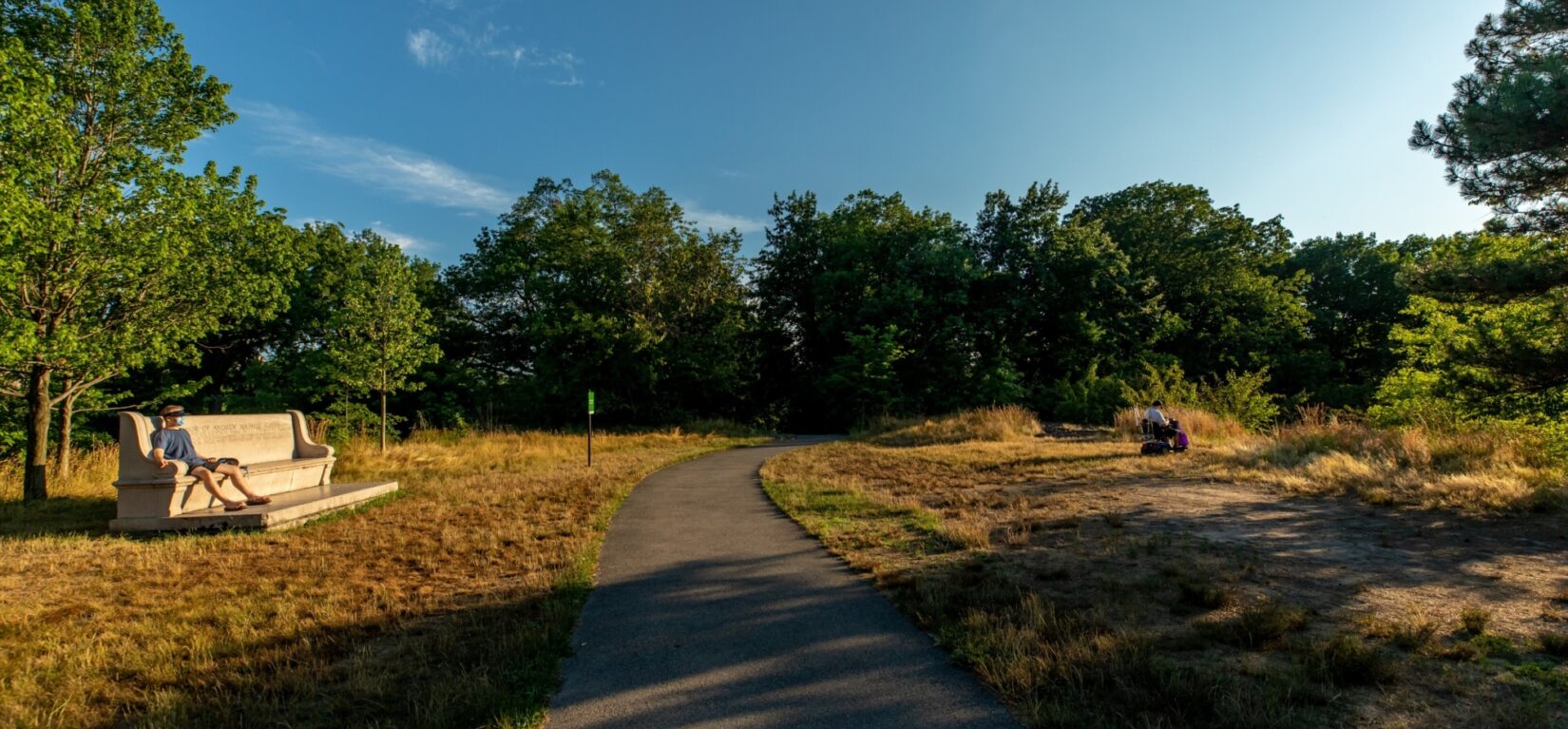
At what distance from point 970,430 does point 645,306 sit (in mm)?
20417

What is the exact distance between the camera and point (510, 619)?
4539 mm

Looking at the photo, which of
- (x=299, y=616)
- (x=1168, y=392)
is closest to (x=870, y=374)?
(x=1168, y=392)

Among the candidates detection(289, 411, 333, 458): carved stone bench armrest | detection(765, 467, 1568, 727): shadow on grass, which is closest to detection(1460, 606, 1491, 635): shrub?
detection(765, 467, 1568, 727): shadow on grass

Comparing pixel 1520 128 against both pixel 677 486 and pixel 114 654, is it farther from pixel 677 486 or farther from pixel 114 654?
pixel 114 654

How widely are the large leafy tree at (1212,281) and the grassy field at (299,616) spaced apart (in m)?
38.1

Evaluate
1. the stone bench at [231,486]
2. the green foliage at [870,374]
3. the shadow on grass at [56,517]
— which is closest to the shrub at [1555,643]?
the stone bench at [231,486]

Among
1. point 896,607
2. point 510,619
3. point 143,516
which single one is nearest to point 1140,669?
point 896,607

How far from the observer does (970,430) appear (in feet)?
68.2

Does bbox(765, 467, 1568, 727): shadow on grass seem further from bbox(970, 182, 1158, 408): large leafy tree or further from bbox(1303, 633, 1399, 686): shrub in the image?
bbox(970, 182, 1158, 408): large leafy tree

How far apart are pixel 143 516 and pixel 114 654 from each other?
527 cm

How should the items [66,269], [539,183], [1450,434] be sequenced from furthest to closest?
[539,183] < [1450,434] < [66,269]

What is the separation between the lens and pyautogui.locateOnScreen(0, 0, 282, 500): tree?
9117mm

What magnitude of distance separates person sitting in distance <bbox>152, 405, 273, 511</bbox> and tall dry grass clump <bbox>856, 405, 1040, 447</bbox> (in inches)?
639

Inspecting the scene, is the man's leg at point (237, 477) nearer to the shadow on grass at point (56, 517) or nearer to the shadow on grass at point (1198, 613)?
the shadow on grass at point (56, 517)
